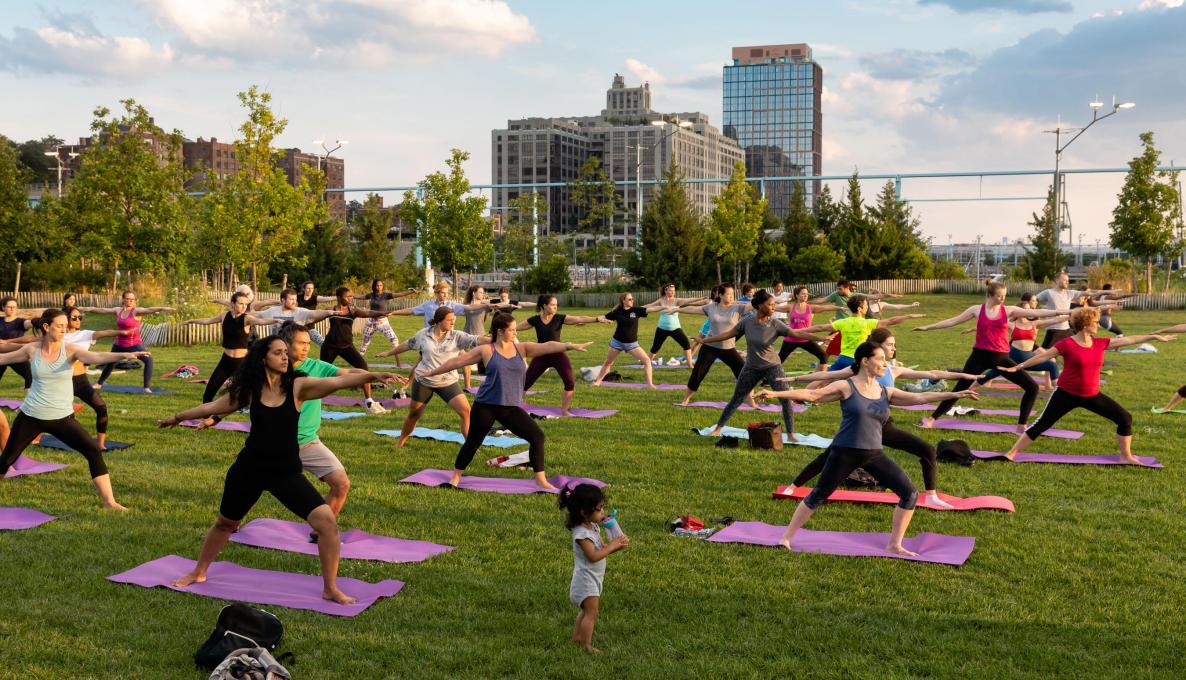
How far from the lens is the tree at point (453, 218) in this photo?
46.9m

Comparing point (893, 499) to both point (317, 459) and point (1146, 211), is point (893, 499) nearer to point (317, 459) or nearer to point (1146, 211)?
point (317, 459)

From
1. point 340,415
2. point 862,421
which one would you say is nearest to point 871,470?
point 862,421

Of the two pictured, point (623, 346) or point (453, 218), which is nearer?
point (623, 346)

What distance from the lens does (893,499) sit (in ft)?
31.6

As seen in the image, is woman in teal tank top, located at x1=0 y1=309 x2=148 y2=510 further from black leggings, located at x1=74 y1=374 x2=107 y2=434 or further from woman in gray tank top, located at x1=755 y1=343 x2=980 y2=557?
woman in gray tank top, located at x1=755 y1=343 x2=980 y2=557

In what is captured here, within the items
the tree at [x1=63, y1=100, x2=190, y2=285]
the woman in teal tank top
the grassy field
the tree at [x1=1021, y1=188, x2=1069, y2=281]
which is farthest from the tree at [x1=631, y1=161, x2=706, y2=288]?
the woman in teal tank top

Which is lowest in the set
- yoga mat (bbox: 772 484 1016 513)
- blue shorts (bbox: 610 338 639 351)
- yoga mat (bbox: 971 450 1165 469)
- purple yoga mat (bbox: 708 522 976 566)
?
purple yoga mat (bbox: 708 522 976 566)

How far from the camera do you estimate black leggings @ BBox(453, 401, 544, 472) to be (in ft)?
33.6

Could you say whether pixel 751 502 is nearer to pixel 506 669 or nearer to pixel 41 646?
pixel 506 669

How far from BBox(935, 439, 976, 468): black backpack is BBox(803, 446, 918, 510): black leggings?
3.65 m

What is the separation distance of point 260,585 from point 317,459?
1249mm

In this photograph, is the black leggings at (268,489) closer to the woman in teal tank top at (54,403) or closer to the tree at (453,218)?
the woman in teal tank top at (54,403)

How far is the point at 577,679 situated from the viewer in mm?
5746

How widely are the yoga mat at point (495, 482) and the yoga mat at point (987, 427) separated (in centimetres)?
569
